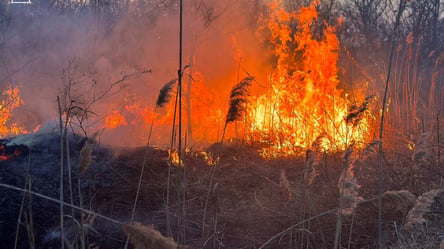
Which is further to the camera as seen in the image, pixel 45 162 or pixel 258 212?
pixel 45 162

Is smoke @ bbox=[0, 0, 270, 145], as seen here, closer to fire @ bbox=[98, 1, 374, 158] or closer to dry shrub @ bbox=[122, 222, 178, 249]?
fire @ bbox=[98, 1, 374, 158]

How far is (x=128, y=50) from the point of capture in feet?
30.5

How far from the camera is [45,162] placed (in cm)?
523

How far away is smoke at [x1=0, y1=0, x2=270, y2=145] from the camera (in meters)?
9.18

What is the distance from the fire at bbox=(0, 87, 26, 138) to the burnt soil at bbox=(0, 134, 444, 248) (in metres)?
4.36

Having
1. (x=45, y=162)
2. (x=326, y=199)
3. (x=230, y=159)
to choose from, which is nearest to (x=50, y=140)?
(x=45, y=162)

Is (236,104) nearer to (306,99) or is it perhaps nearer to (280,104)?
(306,99)

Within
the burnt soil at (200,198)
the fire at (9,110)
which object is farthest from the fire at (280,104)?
the fire at (9,110)

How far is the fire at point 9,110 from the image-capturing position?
968 cm

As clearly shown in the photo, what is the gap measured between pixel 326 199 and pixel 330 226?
2.15 ft

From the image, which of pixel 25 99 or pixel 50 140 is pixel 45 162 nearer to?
pixel 50 140

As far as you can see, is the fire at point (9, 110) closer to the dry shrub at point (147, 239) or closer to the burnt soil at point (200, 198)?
the burnt soil at point (200, 198)

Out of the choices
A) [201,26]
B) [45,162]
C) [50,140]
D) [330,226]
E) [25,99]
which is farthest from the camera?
[25,99]

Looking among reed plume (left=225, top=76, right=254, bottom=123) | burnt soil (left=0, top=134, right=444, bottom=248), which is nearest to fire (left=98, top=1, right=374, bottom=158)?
burnt soil (left=0, top=134, right=444, bottom=248)
